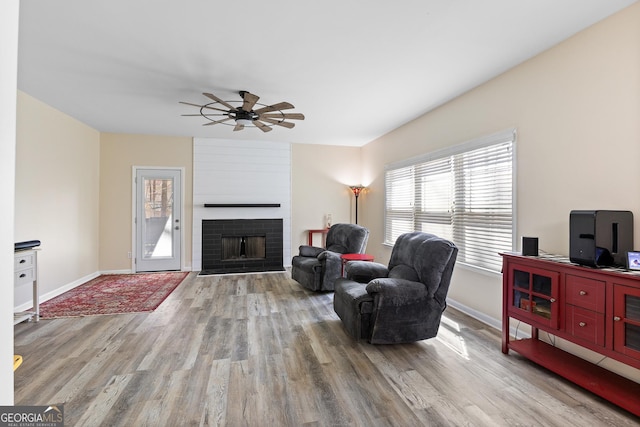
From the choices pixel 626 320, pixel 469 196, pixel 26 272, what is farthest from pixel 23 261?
pixel 626 320

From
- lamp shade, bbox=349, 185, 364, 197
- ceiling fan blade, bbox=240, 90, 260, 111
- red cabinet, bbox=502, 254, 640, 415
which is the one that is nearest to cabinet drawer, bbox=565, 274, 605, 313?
red cabinet, bbox=502, 254, 640, 415

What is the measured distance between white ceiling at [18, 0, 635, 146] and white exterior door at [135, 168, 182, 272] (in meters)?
1.77

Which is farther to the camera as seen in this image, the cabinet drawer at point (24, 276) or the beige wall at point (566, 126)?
the cabinet drawer at point (24, 276)

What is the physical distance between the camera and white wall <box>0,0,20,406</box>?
25.3 inches

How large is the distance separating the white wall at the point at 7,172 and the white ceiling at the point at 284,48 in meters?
1.74

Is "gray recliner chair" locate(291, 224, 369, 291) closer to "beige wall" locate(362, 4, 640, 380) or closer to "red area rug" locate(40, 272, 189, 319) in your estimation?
"beige wall" locate(362, 4, 640, 380)

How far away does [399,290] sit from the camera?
2602 millimetres

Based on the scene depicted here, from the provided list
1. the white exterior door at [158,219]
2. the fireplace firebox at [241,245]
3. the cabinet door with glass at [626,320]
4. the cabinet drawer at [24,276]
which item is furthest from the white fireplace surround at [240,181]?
the cabinet door with glass at [626,320]

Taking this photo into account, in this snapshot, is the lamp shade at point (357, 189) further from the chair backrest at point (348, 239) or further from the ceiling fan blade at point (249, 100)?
the ceiling fan blade at point (249, 100)

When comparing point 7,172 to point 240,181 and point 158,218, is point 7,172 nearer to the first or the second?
point 240,181

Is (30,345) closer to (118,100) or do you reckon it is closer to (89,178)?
(118,100)

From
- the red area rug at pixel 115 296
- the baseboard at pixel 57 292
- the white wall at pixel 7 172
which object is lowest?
the red area rug at pixel 115 296

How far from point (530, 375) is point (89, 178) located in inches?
261

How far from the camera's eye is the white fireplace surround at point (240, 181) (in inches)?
229
